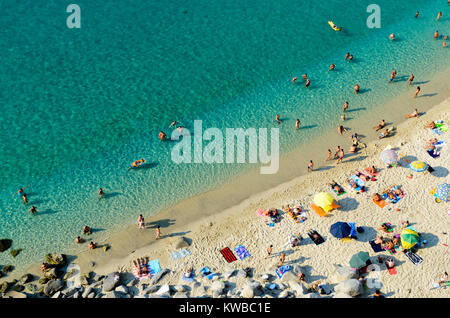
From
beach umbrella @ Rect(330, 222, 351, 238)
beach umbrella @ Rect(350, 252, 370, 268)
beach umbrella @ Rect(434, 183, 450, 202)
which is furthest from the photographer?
beach umbrella @ Rect(434, 183, 450, 202)

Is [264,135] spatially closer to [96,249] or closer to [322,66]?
[322,66]

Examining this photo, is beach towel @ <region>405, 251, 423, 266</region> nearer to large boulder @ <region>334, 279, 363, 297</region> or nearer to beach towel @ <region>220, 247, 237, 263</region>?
large boulder @ <region>334, 279, 363, 297</region>

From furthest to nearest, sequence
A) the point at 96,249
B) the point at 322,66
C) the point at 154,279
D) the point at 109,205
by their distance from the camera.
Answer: the point at 322,66, the point at 109,205, the point at 96,249, the point at 154,279

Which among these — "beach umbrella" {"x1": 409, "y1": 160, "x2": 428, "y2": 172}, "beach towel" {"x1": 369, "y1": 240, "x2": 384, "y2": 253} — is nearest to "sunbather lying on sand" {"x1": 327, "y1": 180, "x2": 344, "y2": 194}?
"beach towel" {"x1": 369, "y1": 240, "x2": 384, "y2": 253}

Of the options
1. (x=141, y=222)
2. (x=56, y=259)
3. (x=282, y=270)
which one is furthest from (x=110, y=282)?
(x=282, y=270)

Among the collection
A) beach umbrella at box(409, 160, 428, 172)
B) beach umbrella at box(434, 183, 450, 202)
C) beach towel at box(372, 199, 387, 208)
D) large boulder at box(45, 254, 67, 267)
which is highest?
beach umbrella at box(409, 160, 428, 172)

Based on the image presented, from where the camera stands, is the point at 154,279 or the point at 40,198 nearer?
the point at 154,279
